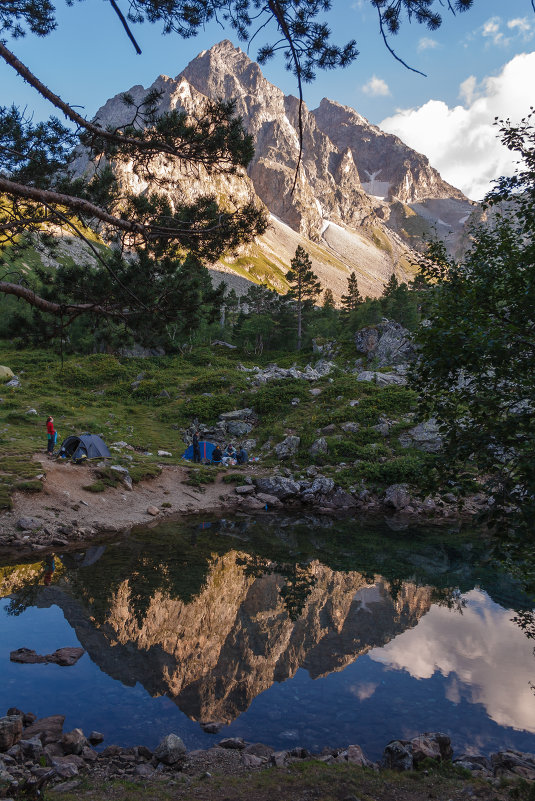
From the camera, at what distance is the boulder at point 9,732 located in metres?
6.59

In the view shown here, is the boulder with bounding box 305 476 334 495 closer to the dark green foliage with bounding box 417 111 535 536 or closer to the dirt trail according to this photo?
the dirt trail

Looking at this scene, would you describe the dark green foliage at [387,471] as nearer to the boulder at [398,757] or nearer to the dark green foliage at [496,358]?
the boulder at [398,757]

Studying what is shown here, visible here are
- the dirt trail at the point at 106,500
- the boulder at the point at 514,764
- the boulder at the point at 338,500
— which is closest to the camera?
the boulder at the point at 514,764

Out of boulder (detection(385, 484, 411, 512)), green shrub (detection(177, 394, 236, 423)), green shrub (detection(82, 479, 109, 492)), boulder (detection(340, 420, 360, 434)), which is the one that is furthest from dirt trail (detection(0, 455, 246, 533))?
boulder (detection(340, 420, 360, 434))

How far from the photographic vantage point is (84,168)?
1274 cm

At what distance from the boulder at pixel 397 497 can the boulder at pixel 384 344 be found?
73.4 feet

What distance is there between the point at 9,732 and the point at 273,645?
5.98 metres

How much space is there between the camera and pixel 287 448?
30.5 meters

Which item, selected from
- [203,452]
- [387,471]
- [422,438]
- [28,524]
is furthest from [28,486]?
[422,438]

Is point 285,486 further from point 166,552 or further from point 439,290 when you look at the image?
point 439,290

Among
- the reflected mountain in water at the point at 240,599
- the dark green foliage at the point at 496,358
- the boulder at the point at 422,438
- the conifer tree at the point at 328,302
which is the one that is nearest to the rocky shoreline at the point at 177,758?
the reflected mountain in water at the point at 240,599

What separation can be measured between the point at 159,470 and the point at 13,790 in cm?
2096

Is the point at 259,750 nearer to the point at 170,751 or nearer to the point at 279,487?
the point at 170,751

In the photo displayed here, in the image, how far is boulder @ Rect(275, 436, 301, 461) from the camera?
30234 millimetres
